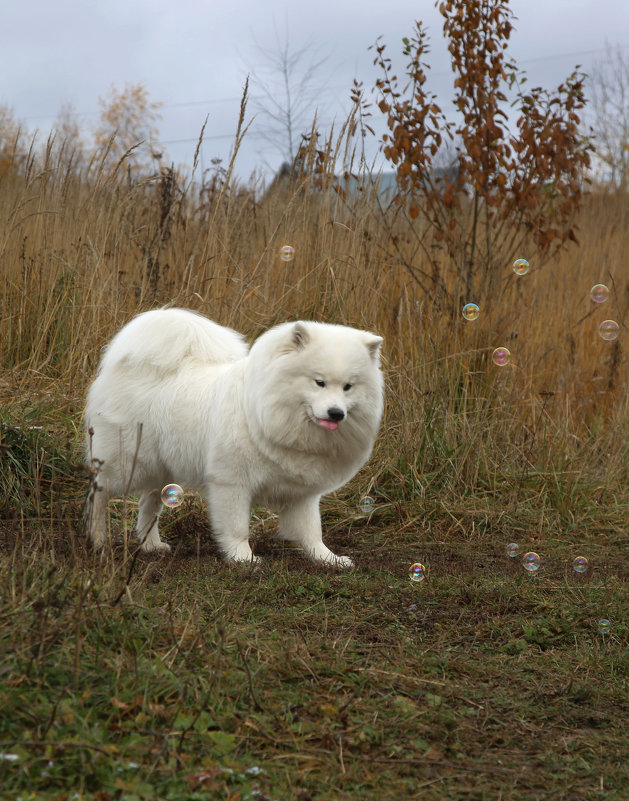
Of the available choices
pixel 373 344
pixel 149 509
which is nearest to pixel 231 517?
pixel 149 509

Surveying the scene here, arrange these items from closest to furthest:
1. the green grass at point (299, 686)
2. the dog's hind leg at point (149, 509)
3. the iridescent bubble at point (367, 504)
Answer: the green grass at point (299, 686)
the dog's hind leg at point (149, 509)
the iridescent bubble at point (367, 504)

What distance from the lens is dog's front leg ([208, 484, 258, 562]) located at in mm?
4508

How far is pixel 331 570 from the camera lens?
4371mm

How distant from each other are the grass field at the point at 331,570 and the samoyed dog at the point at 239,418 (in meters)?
0.28

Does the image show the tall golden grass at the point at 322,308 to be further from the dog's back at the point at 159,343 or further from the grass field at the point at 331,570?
the dog's back at the point at 159,343

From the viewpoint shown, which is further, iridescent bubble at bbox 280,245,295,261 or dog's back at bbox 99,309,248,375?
iridescent bubble at bbox 280,245,295,261

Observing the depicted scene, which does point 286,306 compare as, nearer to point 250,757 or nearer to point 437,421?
point 437,421

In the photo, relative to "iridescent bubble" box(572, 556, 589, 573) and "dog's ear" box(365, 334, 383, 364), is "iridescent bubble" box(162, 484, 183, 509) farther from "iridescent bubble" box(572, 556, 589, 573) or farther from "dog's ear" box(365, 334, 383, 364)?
"iridescent bubble" box(572, 556, 589, 573)

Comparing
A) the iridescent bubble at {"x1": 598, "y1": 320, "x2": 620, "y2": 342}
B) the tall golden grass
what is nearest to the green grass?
the tall golden grass

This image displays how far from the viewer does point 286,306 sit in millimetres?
6336

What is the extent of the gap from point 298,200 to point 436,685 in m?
4.67

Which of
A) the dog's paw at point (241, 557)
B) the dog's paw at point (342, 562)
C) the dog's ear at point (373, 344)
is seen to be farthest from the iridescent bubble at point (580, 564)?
the dog's paw at point (241, 557)

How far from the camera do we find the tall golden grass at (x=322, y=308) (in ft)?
19.5

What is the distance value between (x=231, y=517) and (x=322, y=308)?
2.21 m
